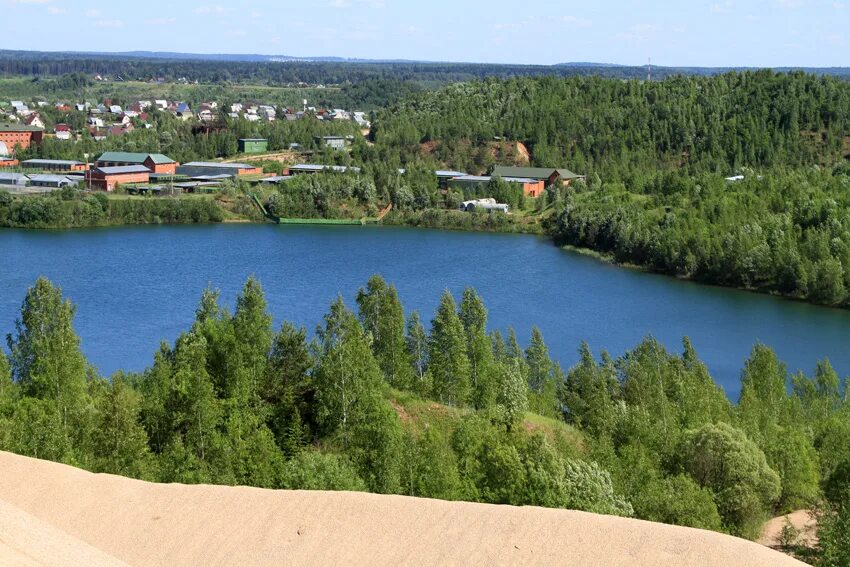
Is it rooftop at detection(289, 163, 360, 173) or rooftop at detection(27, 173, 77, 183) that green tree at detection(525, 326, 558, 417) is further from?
rooftop at detection(27, 173, 77, 183)

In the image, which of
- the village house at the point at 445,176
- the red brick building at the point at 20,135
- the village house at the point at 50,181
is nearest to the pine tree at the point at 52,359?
the village house at the point at 50,181

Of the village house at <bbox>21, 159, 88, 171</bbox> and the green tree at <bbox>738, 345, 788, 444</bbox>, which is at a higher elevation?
the green tree at <bbox>738, 345, 788, 444</bbox>

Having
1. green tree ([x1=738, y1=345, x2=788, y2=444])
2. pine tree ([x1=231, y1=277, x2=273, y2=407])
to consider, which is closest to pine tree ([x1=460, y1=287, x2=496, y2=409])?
pine tree ([x1=231, y1=277, x2=273, y2=407])

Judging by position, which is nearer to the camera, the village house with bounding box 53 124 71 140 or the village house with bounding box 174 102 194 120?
the village house with bounding box 53 124 71 140

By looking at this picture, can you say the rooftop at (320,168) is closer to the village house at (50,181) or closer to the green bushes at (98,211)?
the green bushes at (98,211)

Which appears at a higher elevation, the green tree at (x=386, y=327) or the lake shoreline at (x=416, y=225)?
the green tree at (x=386, y=327)

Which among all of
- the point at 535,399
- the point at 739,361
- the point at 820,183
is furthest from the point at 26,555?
the point at 820,183

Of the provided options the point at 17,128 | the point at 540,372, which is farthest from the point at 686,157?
the point at 17,128
